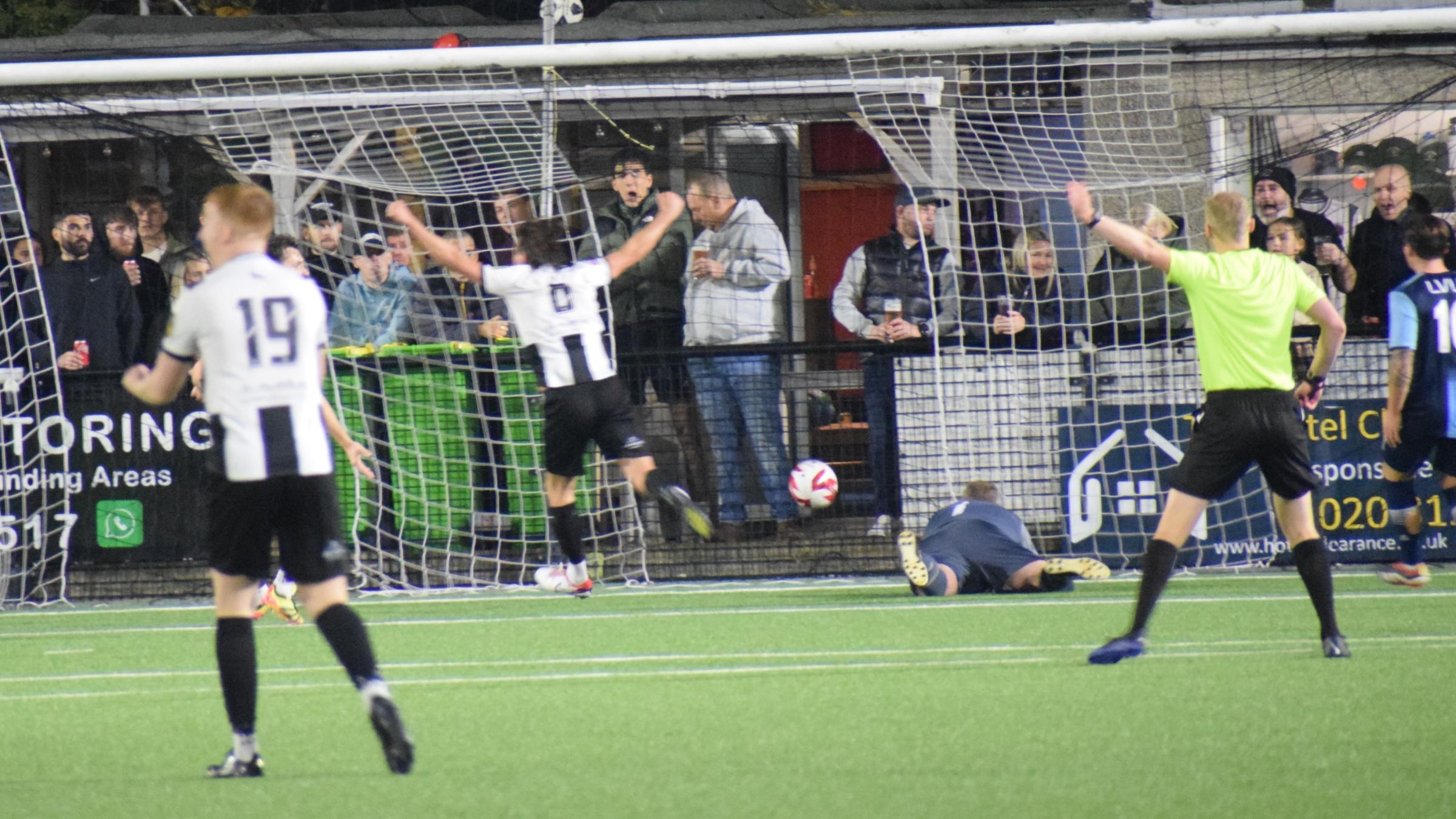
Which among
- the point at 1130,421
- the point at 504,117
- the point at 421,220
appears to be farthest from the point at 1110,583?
the point at 421,220

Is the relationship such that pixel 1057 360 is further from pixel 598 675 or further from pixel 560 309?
pixel 598 675

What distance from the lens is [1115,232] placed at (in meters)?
7.24

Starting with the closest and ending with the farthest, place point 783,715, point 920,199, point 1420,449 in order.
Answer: point 783,715
point 1420,449
point 920,199

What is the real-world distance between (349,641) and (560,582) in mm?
5868

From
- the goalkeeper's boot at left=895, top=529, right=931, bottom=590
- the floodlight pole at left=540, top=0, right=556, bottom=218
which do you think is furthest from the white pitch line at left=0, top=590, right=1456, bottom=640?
the floodlight pole at left=540, top=0, right=556, bottom=218

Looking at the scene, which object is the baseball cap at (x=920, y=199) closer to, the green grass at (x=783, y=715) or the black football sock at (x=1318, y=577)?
the green grass at (x=783, y=715)

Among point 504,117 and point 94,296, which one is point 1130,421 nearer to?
point 504,117

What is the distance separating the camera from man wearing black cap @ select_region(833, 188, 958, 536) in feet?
41.1

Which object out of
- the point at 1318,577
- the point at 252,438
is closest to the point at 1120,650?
the point at 1318,577

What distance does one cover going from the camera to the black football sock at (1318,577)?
7.70m

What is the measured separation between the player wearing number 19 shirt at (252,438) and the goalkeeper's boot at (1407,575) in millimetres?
7116

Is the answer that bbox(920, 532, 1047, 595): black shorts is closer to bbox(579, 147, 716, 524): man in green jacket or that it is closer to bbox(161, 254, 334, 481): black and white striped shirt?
bbox(579, 147, 716, 524): man in green jacket

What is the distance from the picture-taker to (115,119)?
39.4 feet

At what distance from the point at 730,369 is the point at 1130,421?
268 cm
